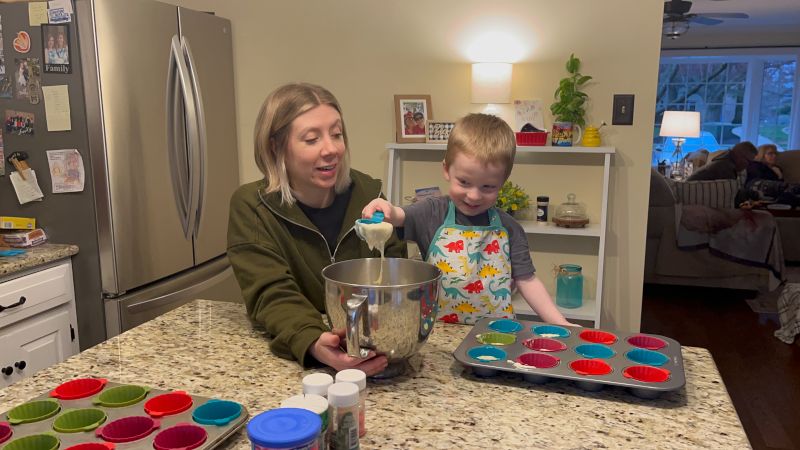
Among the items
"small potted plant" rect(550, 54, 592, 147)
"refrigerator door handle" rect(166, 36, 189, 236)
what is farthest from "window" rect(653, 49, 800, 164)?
"refrigerator door handle" rect(166, 36, 189, 236)

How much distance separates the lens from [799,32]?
26.2ft

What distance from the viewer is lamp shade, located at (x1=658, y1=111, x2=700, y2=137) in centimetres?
684

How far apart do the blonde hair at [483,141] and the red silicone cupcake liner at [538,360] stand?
514 millimetres

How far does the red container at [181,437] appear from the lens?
29.7 inches

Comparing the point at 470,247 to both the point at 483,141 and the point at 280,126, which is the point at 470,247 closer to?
the point at 483,141

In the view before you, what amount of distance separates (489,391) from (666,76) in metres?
8.71

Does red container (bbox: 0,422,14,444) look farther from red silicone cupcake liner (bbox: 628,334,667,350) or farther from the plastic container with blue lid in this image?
red silicone cupcake liner (bbox: 628,334,667,350)

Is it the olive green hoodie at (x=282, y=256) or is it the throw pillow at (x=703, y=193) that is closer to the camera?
the olive green hoodie at (x=282, y=256)

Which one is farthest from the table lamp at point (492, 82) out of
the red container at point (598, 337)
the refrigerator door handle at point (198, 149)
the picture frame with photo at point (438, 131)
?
the red container at point (598, 337)

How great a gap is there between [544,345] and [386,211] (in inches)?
17.2

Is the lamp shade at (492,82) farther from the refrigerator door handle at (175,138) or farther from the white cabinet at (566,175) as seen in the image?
the refrigerator door handle at (175,138)

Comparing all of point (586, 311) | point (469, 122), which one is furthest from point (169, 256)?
point (586, 311)

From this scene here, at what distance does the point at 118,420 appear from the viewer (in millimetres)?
805

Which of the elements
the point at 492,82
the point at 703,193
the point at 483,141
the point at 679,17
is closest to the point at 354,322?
the point at 483,141
